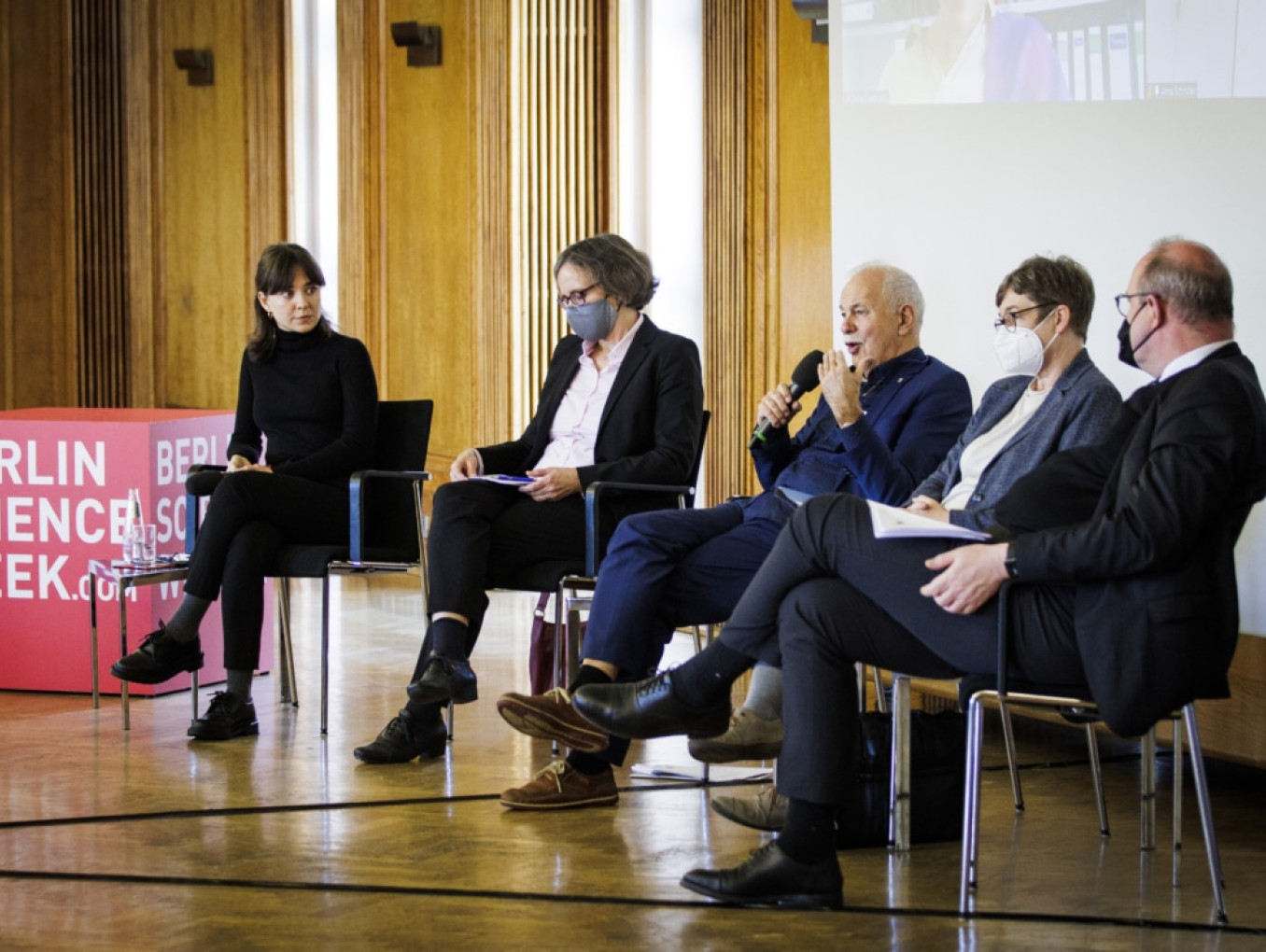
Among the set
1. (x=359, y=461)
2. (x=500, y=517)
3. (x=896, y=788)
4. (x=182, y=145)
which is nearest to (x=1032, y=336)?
(x=896, y=788)

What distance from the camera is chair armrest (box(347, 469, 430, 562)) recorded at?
461cm

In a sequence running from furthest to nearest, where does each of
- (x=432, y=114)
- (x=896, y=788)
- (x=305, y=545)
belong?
1. (x=432, y=114)
2. (x=305, y=545)
3. (x=896, y=788)

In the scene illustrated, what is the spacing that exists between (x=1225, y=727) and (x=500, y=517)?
1.77 m

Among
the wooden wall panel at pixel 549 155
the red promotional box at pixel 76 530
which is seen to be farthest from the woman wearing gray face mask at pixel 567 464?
the wooden wall panel at pixel 549 155

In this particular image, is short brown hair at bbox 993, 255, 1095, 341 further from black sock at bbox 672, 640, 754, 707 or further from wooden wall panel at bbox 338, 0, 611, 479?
wooden wall panel at bbox 338, 0, 611, 479

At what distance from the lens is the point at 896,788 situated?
3.49m

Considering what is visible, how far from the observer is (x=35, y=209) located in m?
9.22

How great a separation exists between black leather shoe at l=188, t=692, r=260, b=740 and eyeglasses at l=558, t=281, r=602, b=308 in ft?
4.46

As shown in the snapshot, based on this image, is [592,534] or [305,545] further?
[305,545]

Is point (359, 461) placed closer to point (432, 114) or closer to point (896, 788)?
point (896, 788)

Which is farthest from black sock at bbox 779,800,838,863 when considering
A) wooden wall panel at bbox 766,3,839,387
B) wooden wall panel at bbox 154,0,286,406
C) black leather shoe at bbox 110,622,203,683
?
wooden wall panel at bbox 154,0,286,406

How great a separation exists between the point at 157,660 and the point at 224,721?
24cm

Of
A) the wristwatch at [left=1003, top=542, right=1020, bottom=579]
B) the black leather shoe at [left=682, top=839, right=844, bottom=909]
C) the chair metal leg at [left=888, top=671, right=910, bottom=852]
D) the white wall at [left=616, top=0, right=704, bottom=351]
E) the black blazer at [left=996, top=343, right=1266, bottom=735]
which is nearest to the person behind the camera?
the black blazer at [left=996, top=343, right=1266, bottom=735]

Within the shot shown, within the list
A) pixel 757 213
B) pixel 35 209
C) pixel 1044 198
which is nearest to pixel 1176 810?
pixel 1044 198
